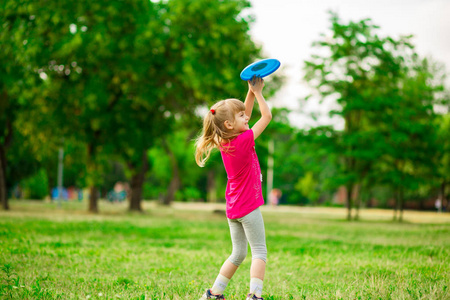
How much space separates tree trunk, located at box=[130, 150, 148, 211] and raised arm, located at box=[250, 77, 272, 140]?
21944mm

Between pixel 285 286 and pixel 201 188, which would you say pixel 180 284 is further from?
pixel 201 188

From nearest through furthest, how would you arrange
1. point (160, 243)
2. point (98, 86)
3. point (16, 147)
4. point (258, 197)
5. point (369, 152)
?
1. point (258, 197)
2. point (160, 243)
3. point (98, 86)
4. point (369, 152)
5. point (16, 147)

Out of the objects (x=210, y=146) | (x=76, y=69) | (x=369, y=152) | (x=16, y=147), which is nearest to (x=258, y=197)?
(x=210, y=146)

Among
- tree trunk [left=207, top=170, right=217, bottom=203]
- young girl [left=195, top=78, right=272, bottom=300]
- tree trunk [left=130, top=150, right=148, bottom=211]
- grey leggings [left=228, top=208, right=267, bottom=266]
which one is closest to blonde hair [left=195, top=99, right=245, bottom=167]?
young girl [left=195, top=78, right=272, bottom=300]

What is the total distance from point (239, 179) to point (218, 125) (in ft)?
1.72

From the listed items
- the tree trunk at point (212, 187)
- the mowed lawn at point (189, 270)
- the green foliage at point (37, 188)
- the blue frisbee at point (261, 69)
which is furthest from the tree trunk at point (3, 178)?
the tree trunk at point (212, 187)

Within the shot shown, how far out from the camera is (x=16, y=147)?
25.5 meters

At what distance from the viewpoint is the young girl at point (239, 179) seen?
4.27 meters

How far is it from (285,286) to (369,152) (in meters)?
17.8

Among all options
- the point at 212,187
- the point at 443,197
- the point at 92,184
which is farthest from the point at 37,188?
the point at 443,197

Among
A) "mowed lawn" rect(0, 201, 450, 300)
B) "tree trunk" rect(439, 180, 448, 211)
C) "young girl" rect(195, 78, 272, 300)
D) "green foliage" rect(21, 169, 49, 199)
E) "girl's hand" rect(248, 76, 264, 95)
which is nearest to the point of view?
"young girl" rect(195, 78, 272, 300)

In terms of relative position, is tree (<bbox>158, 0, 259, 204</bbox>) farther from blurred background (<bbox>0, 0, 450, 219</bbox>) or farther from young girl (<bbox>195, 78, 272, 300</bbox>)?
young girl (<bbox>195, 78, 272, 300</bbox>)

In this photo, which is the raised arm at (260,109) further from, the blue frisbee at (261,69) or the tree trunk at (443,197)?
the tree trunk at (443,197)

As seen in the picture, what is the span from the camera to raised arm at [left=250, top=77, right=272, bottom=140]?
434cm
